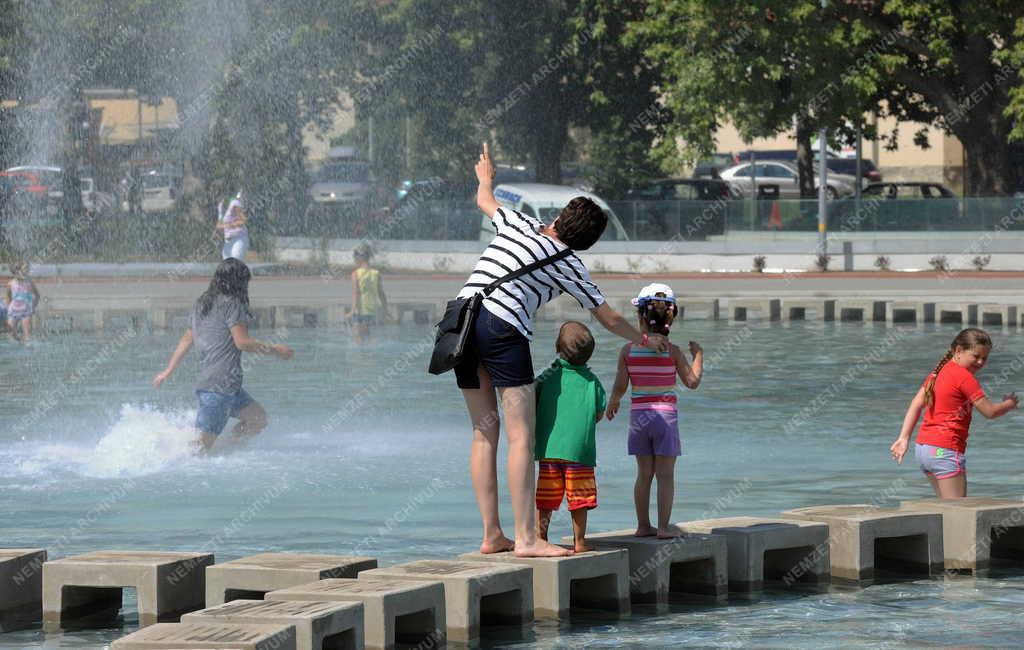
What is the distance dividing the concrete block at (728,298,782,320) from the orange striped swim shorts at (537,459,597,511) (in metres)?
21.7

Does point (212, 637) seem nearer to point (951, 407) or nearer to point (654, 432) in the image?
point (654, 432)

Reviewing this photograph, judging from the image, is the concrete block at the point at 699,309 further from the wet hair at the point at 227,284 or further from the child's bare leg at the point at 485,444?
the child's bare leg at the point at 485,444

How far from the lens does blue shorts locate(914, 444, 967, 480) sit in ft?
36.0

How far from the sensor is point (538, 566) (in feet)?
30.0

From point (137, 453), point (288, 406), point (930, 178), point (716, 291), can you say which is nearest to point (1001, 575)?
point (137, 453)

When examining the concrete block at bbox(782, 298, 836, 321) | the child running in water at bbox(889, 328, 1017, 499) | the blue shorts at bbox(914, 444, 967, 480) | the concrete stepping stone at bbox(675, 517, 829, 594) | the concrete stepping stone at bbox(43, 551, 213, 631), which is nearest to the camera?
the concrete stepping stone at bbox(43, 551, 213, 631)

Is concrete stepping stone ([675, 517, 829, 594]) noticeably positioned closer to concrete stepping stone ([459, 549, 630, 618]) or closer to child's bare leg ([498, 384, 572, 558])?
concrete stepping stone ([459, 549, 630, 618])

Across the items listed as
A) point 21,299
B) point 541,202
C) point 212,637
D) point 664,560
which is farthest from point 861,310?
point 212,637

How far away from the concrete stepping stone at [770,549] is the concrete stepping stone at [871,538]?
97 millimetres

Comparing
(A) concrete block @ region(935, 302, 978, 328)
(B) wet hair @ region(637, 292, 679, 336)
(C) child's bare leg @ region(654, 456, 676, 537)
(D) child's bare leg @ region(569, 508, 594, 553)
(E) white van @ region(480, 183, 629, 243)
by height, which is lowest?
(D) child's bare leg @ region(569, 508, 594, 553)

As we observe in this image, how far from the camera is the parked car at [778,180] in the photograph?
195ft

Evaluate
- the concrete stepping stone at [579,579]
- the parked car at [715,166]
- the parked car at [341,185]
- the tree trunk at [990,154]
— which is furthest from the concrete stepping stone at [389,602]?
the parked car at [715,166]

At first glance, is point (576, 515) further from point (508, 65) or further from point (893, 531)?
point (508, 65)

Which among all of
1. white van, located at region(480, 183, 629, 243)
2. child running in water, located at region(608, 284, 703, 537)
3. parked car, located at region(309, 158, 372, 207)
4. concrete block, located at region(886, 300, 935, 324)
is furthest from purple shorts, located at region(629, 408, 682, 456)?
parked car, located at region(309, 158, 372, 207)
